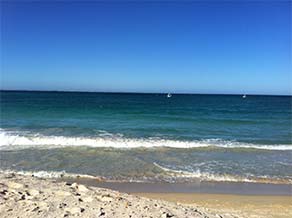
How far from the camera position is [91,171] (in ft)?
37.9

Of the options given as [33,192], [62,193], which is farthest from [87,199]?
[33,192]

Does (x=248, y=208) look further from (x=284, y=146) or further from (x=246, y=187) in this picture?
(x=284, y=146)

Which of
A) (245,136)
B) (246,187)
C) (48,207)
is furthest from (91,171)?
(245,136)

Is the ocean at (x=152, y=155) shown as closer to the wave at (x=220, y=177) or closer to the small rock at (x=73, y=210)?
the wave at (x=220, y=177)

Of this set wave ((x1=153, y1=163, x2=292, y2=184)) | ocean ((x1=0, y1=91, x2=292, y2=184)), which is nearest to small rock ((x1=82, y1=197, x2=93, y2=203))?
ocean ((x1=0, y1=91, x2=292, y2=184))

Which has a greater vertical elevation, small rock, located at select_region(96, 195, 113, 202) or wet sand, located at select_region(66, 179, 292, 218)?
small rock, located at select_region(96, 195, 113, 202)

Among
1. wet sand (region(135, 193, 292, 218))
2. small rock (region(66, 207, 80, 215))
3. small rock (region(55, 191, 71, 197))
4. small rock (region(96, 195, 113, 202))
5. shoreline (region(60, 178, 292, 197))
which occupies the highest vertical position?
small rock (region(55, 191, 71, 197))

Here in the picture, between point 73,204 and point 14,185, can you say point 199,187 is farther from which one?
point 14,185

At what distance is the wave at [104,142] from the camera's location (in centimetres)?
1698

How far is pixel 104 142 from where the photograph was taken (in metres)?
17.9

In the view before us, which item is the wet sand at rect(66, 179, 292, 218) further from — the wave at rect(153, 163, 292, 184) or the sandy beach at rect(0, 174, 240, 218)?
the sandy beach at rect(0, 174, 240, 218)

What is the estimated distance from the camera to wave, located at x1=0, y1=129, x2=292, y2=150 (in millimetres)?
16984

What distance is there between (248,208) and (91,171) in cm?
533

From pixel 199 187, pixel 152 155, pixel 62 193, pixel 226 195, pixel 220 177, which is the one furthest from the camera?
pixel 152 155
